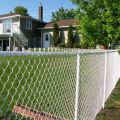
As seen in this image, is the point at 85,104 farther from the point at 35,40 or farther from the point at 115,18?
the point at 35,40

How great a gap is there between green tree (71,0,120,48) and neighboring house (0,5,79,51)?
1838 cm

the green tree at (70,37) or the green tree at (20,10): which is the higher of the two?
the green tree at (20,10)

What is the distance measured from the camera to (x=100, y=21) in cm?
2148

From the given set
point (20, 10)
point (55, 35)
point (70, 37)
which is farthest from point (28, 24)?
Result: point (20, 10)

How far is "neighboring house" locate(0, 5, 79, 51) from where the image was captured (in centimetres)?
4200

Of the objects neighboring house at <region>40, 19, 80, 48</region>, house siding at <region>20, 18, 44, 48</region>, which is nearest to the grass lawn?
neighboring house at <region>40, 19, 80, 48</region>

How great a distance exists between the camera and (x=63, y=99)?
14.6ft

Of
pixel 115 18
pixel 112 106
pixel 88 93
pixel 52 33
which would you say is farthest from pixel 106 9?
pixel 52 33

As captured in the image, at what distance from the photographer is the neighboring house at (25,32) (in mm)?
42000

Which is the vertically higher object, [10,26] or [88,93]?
[10,26]

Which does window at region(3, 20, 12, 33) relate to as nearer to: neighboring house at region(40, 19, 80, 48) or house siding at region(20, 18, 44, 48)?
house siding at region(20, 18, 44, 48)

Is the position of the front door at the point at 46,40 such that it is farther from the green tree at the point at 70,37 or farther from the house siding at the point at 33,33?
the green tree at the point at 70,37

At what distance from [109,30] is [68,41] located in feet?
62.4

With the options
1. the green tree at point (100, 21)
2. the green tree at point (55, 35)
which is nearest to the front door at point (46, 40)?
the green tree at point (55, 35)
